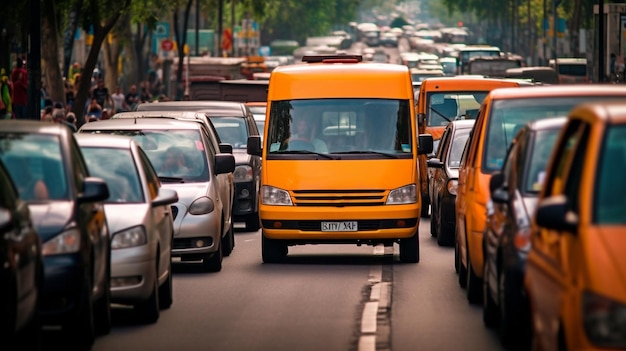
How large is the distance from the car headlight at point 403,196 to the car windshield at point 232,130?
24.2 feet

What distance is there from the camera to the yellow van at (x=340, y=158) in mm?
18750

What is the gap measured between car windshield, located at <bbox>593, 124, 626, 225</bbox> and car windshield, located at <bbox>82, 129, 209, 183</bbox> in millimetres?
10491

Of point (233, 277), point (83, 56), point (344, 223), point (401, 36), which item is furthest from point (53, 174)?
point (401, 36)

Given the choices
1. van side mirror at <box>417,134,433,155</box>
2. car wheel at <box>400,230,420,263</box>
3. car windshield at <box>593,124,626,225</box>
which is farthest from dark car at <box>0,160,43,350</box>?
van side mirror at <box>417,134,433,155</box>

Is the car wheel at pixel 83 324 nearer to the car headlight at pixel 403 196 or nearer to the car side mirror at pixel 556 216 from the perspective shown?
the car side mirror at pixel 556 216

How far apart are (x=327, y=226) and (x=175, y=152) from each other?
1.85 metres

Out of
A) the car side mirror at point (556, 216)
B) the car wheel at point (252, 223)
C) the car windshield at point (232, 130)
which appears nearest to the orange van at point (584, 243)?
the car side mirror at point (556, 216)

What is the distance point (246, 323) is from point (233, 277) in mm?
4097

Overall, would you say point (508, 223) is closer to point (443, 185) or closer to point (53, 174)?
point (53, 174)

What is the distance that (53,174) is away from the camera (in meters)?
11.9

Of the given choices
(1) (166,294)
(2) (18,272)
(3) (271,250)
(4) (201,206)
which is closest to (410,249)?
(3) (271,250)

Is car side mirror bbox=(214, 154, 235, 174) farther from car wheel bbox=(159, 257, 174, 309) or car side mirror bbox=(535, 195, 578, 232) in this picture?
car side mirror bbox=(535, 195, 578, 232)

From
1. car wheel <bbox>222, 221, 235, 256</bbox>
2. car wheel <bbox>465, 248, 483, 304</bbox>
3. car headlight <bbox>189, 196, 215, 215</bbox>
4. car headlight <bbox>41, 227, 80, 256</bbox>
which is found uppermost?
car headlight <bbox>41, 227, 80, 256</bbox>

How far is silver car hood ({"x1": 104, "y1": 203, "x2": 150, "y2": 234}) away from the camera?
13547 mm
